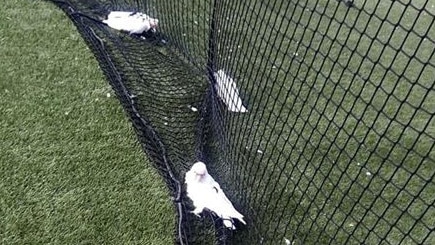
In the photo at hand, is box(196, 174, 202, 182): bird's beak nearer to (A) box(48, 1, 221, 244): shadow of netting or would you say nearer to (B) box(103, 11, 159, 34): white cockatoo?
(A) box(48, 1, 221, 244): shadow of netting

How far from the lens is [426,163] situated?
1764 mm

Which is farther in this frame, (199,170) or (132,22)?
(132,22)

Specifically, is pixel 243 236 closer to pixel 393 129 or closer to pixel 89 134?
pixel 89 134

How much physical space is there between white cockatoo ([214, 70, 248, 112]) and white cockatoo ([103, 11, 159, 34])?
18.4 inches

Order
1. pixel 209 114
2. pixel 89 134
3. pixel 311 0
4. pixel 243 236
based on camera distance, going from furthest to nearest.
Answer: pixel 311 0, pixel 209 114, pixel 89 134, pixel 243 236

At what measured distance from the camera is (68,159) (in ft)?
5.27

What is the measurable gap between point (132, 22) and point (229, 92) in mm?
614

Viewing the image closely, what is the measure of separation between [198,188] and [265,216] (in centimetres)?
21

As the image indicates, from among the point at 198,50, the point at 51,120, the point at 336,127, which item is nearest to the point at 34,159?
the point at 51,120

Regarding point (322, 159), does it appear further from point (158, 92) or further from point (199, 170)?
point (158, 92)

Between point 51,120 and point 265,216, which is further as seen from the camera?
point 51,120

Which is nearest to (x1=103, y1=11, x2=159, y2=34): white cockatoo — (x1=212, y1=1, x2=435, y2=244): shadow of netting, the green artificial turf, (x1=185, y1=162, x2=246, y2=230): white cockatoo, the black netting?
the black netting

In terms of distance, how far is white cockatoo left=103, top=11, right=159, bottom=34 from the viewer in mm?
2219

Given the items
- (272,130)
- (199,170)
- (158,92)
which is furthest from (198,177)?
(158,92)
